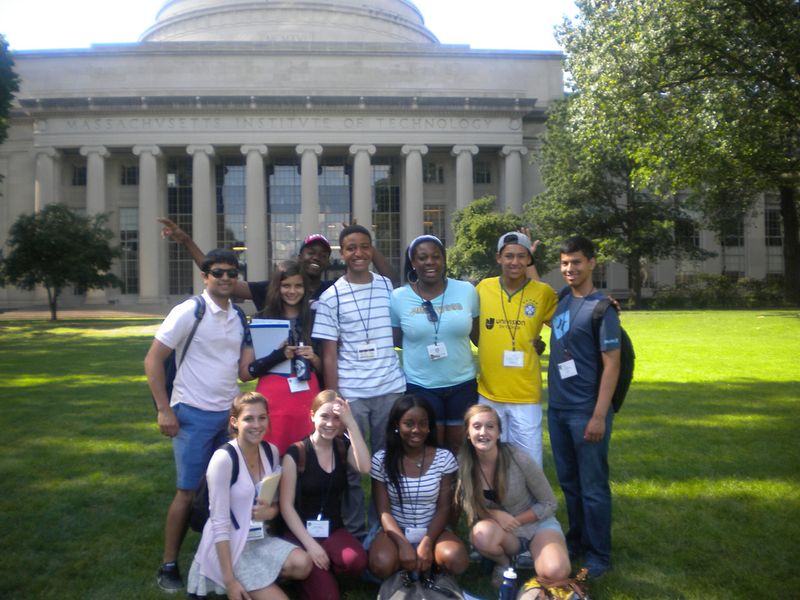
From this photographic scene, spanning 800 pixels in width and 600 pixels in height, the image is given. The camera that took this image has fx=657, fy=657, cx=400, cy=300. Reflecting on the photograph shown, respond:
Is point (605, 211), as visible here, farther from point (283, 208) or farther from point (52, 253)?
point (52, 253)

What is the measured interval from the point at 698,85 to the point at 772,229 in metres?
43.9

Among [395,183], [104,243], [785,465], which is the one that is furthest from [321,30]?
[785,465]

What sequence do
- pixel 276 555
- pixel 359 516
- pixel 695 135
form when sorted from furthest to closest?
pixel 695 135, pixel 359 516, pixel 276 555

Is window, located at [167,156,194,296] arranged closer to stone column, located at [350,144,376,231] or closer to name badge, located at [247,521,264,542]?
stone column, located at [350,144,376,231]

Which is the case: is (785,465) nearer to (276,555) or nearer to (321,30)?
(276,555)

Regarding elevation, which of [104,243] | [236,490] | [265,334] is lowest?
[236,490]

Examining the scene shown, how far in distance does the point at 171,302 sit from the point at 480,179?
82.0 ft

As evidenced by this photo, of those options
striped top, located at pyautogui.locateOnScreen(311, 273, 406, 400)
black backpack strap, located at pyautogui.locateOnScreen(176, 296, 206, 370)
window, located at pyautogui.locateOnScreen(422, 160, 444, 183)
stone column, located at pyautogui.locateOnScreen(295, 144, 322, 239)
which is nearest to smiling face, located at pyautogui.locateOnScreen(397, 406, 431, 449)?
striped top, located at pyautogui.locateOnScreen(311, 273, 406, 400)

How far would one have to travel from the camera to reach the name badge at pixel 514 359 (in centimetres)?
520

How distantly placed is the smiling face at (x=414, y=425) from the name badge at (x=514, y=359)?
89 centimetres

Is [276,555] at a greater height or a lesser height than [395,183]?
lesser

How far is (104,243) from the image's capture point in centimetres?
3512

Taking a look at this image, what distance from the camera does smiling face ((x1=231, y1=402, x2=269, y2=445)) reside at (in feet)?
14.4

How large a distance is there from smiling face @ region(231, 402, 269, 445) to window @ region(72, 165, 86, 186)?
5202 cm
